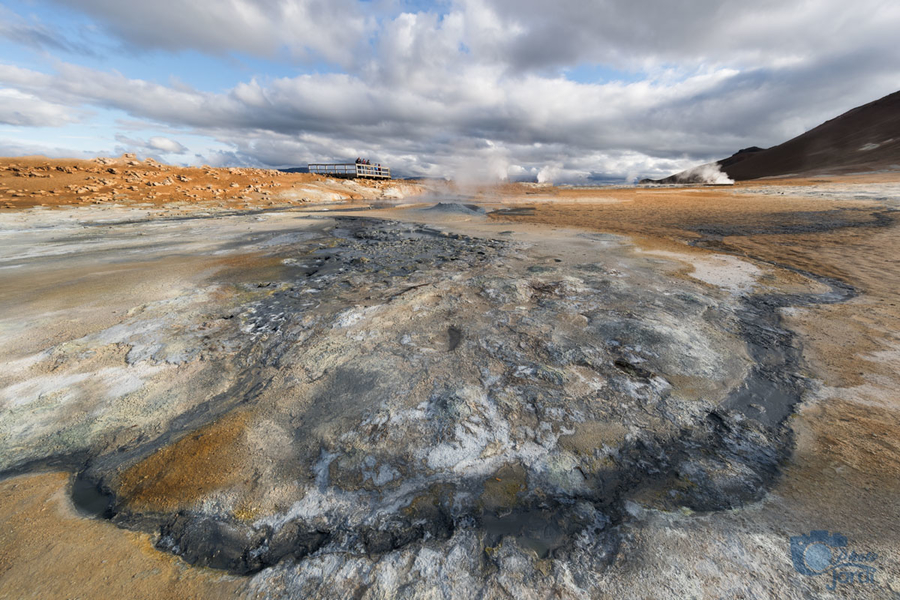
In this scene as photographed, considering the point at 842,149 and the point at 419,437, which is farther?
the point at 842,149

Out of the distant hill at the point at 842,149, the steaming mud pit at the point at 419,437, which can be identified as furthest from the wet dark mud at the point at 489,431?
the distant hill at the point at 842,149

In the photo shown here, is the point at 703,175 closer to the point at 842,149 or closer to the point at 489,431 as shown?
the point at 842,149

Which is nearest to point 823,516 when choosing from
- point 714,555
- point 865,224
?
point 714,555

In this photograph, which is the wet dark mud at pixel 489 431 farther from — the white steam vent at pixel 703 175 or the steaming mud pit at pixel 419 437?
the white steam vent at pixel 703 175

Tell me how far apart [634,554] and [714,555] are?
36cm

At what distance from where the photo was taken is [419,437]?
2463 millimetres

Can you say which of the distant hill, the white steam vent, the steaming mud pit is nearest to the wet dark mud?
the steaming mud pit

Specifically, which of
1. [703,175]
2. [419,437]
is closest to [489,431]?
[419,437]

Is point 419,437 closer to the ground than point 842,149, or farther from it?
closer to the ground

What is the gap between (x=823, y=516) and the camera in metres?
1.82

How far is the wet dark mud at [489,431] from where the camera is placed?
189 cm

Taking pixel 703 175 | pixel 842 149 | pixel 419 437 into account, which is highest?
pixel 842 149

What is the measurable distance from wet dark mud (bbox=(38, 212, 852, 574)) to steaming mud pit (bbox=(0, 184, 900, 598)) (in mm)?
15

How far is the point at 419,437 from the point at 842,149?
80.4 m
